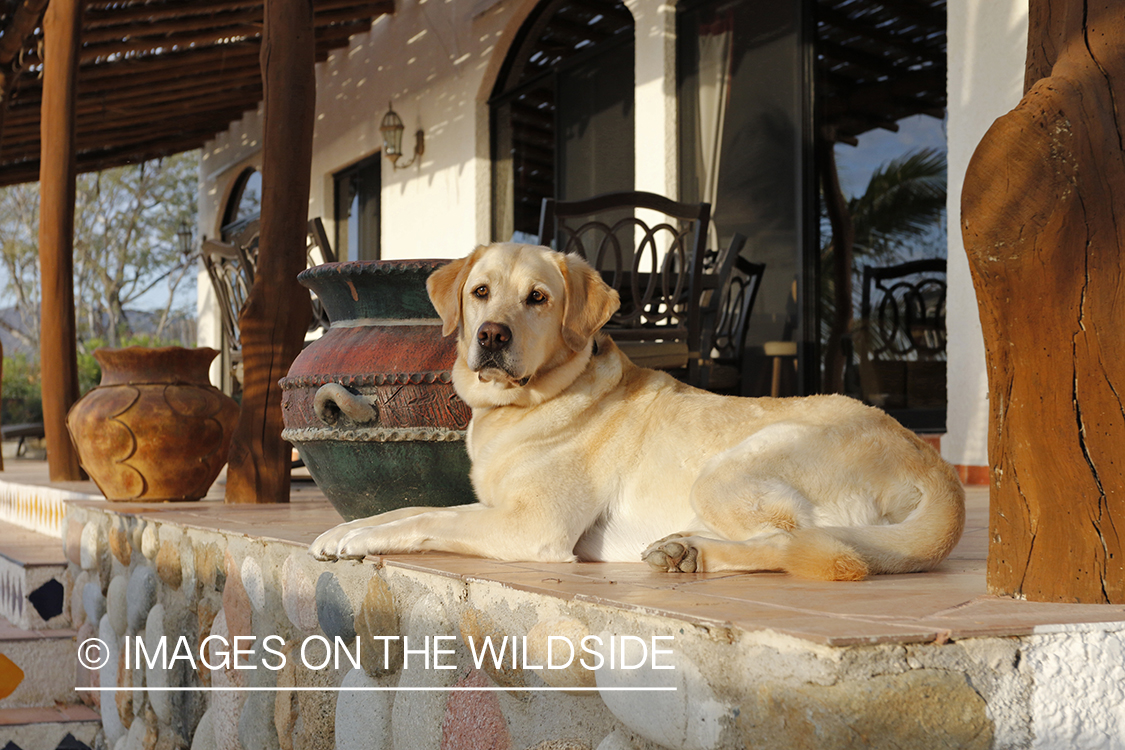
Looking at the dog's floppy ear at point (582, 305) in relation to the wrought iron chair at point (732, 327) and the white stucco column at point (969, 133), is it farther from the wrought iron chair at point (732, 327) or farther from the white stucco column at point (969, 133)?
the white stucco column at point (969, 133)

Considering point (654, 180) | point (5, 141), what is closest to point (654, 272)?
point (654, 180)

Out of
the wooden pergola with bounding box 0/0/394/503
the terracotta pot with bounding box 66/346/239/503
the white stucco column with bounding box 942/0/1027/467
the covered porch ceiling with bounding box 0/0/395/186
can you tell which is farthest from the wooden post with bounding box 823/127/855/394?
the covered porch ceiling with bounding box 0/0/395/186

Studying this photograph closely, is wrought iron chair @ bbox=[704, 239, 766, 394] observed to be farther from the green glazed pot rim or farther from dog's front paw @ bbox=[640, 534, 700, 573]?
dog's front paw @ bbox=[640, 534, 700, 573]

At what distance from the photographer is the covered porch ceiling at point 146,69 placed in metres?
8.53

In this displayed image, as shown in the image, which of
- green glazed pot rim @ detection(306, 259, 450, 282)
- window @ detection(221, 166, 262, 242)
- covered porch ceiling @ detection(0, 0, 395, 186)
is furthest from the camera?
window @ detection(221, 166, 262, 242)

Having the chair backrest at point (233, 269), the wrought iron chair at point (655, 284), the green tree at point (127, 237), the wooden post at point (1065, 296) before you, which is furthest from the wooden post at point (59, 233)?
the green tree at point (127, 237)

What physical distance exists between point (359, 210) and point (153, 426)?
Answer: 7.10 meters

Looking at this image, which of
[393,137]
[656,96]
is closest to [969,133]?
[656,96]

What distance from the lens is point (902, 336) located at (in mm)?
6422

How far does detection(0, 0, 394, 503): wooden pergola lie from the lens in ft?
14.2

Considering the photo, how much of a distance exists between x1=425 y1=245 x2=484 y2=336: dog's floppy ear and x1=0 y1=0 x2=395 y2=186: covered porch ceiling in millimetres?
5554

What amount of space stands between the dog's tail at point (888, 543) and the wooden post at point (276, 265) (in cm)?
276

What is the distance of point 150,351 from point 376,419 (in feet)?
6.98

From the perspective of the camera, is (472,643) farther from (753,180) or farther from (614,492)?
(753,180)
